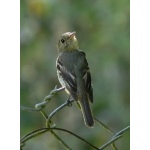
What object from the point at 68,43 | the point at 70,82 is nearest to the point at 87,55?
the point at 68,43

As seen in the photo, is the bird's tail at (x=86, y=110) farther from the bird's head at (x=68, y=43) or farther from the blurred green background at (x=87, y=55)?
the blurred green background at (x=87, y=55)

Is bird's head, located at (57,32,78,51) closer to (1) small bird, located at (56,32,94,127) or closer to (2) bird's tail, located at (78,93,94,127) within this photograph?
(1) small bird, located at (56,32,94,127)

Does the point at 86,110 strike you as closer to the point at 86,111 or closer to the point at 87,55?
the point at 86,111

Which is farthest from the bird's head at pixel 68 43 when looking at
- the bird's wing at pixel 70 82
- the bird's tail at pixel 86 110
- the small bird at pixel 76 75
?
the bird's tail at pixel 86 110

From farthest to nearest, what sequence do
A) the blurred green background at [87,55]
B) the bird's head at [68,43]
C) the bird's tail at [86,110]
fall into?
the blurred green background at [87,55] → the bird's head at [68,43] → the bird's tail at [86,110]

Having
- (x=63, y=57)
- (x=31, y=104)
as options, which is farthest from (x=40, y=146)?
(x=63, y=57)

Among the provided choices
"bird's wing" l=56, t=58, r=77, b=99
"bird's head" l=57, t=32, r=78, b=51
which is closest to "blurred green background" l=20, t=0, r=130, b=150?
"bird's head" l=57, t=32, r=78, b=51
